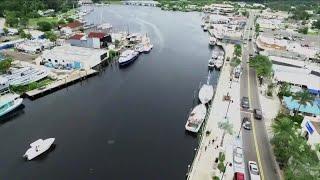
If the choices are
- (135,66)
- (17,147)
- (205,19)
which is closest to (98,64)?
(135,66)

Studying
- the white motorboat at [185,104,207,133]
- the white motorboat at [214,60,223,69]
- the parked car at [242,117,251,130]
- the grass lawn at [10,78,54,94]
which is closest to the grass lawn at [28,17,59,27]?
the grass lawn at [10,78,54,94]

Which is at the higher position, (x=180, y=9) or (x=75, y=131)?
(x=180, y=9)

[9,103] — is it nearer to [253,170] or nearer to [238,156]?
[238,156]

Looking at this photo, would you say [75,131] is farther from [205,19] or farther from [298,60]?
[205,19]

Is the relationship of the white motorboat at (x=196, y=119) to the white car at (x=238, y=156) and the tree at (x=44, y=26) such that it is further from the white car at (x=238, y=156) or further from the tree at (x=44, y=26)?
the tree at (x=44, y=26)

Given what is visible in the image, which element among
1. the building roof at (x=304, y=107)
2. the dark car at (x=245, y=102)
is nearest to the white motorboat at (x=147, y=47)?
the dark car at (x=245, y=102)

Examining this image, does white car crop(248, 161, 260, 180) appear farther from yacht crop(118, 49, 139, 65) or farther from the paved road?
yacht crop(118, 49, 139, 65)

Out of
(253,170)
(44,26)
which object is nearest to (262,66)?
(253,170)
